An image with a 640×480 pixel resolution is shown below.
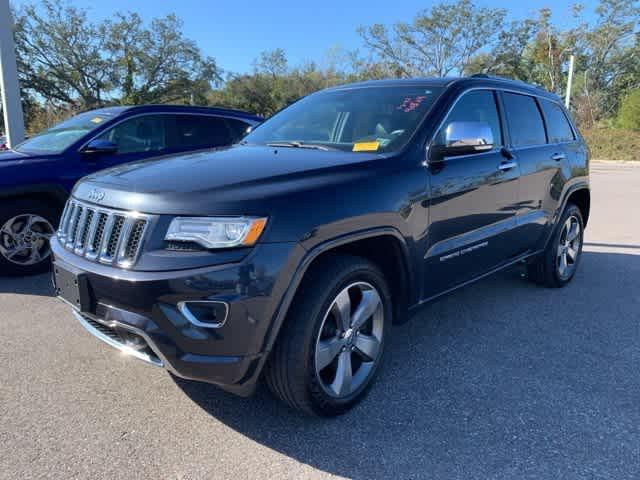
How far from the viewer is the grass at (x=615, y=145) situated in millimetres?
29859

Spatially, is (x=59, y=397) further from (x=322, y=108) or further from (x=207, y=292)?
(x=322, y=108)

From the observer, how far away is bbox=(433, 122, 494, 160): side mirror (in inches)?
116

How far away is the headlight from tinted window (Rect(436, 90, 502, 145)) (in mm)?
1479

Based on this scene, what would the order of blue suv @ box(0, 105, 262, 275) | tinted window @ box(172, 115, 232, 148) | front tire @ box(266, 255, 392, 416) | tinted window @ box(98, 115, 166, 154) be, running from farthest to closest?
tinted window @ box(172, 115, 232, 148), tinted window @ box(98, 115, 166, 154), blue suv @ box(0, 105, 262, 275), front tire @ box(266, 255, 392, 416)

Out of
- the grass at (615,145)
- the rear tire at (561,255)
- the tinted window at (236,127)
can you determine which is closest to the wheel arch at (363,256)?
the rear tire at (561,255)

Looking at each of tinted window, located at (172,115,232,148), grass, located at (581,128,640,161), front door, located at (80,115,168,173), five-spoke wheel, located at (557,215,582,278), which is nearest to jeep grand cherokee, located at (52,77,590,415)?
five-spoke wheel, located at (557,215,582,278)

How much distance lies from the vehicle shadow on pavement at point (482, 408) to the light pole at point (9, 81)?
23.8 feet

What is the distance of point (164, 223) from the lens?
7.02 ft

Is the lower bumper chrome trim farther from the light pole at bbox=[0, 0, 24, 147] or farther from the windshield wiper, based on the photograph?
the light pole at bbox=[0, 0, 24, 147]

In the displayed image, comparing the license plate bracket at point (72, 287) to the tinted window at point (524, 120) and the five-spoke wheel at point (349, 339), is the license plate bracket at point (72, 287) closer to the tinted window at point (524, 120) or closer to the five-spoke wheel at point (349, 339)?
the five-spoke wheel at point (349, 339)

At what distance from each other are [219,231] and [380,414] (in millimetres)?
1342

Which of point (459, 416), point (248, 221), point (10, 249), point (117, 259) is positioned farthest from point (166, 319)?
point (10, 249)

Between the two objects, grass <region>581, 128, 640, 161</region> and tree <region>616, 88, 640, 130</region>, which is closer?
grass <region>581, 128, 640, 161</region>

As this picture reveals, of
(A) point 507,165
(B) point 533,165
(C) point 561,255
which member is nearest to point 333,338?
(A) point 507,165
